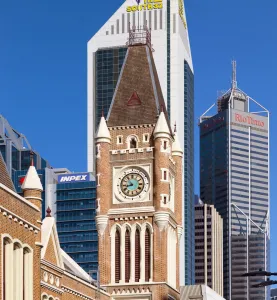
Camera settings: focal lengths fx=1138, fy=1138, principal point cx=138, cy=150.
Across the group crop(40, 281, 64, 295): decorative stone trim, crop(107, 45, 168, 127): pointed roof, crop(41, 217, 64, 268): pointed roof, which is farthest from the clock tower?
crop(41, 217, 64, 268): pointed roof

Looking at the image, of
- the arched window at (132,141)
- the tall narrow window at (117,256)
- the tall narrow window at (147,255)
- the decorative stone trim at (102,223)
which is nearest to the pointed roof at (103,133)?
the arched window at (132,141)

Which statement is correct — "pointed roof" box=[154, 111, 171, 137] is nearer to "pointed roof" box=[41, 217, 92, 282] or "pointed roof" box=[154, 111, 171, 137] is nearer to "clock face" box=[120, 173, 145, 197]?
"clock face" box=[120, 173, 145, 197]

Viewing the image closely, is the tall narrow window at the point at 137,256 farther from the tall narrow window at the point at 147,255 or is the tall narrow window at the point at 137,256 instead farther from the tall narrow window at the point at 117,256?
the tall narrow window at the point at 117,256

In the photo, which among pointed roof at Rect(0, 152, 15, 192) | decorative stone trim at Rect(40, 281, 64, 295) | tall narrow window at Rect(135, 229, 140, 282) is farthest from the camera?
tall narrow window at Rect(135, 229, 140, 282)

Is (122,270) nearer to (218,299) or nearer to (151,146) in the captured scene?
(151,146)

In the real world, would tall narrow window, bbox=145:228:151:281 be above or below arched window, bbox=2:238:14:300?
above

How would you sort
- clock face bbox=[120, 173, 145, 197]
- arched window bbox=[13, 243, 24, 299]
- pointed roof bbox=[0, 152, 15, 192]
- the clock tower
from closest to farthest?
arched window bbox=[13, 243, 24, 299]
pointed roof bbox=[0, 152, 15, 192]
the clock tower
clock face bbox=[120, 173, 145, 197]

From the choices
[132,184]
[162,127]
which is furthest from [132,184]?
[162,127]

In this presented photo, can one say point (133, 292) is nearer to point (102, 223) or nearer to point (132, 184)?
point (102, 223)

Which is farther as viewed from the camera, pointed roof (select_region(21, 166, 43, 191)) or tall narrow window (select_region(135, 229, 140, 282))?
tall narrow window (select_region(135, 229, 140, 282))

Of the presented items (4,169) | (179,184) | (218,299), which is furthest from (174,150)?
(4,169)

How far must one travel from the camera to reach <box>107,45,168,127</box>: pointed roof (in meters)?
94.0

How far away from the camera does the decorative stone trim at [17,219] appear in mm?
49834

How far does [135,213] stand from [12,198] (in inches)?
1583
